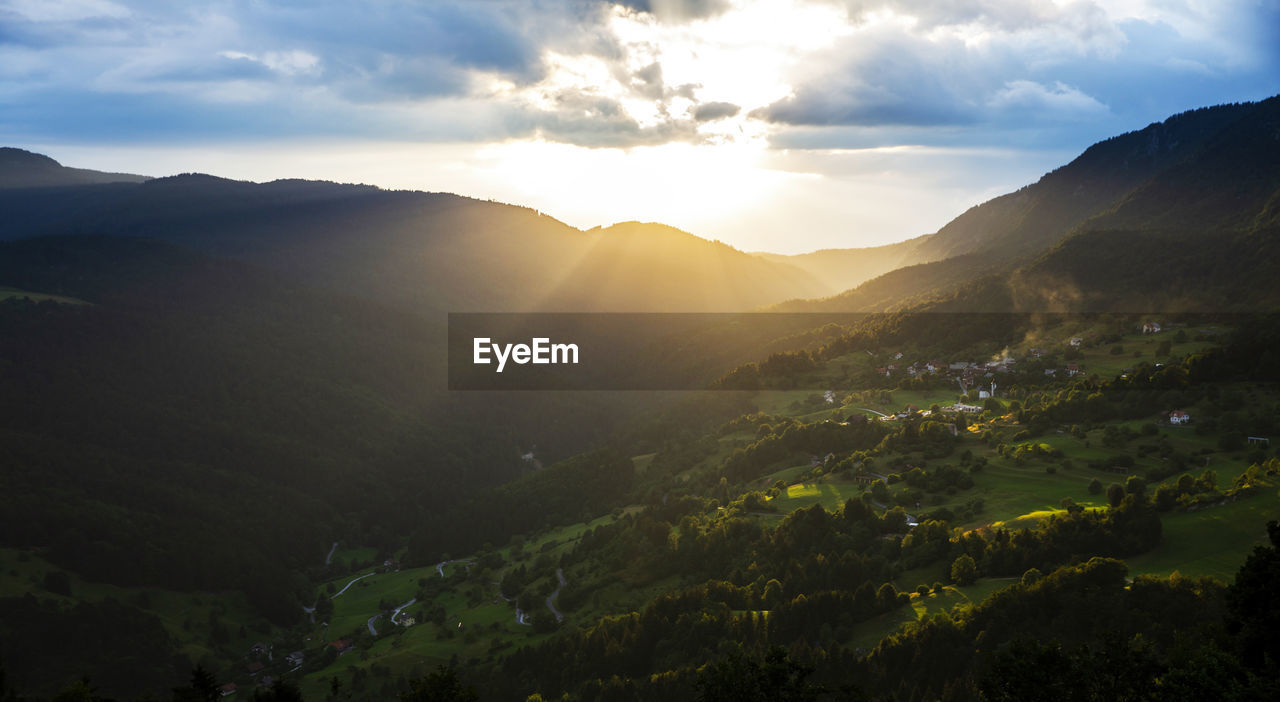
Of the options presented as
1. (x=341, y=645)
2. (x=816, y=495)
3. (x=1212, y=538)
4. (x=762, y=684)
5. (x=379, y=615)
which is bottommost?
(x=379, y=615)

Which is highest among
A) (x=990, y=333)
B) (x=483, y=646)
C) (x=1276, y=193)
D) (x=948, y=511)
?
(x=1276, y=193)

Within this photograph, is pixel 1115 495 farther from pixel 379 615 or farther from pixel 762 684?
pixel 379 615

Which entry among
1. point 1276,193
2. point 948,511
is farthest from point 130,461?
point 1276,193

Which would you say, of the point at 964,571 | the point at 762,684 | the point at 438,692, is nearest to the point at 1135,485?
the point at 964,571

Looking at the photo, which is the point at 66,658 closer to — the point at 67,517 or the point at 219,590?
the point at 219,590

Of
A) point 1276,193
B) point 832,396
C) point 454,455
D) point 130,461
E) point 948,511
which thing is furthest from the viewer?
point 454,455

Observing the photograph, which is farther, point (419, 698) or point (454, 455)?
point (454, 455)

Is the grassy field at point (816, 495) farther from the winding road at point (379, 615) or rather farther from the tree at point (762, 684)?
the winding road at point (379, 615)

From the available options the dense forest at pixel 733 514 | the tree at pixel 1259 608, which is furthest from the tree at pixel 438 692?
the tree at pixel 1259 608

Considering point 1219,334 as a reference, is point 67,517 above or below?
below
